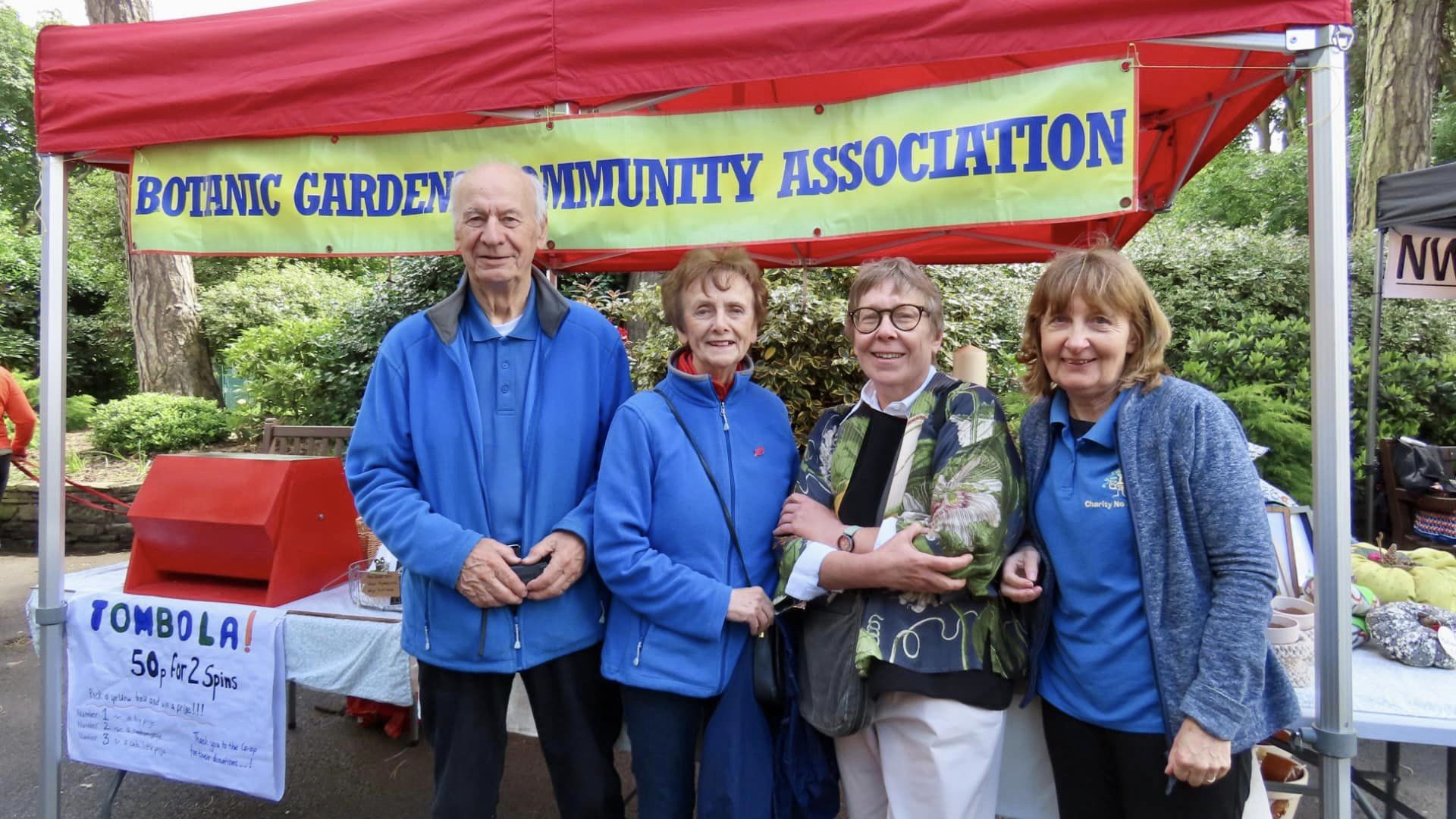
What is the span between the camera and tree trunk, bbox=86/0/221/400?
8.77 m

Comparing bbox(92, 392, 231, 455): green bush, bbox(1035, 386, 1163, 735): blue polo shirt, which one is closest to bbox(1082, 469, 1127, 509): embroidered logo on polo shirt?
bbox(1035, 386, 1163, 735): blue polo shirt

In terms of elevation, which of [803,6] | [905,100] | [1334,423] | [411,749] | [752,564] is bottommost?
[411,749]

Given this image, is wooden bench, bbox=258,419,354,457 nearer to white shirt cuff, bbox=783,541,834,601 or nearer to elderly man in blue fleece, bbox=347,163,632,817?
elderly man in blue fleece, bbox=347,163,632,817

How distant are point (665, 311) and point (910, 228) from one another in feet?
2.35

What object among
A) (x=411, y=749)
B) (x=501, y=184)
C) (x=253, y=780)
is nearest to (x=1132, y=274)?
(x=501, y=184)

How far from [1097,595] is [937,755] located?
1.48 ft

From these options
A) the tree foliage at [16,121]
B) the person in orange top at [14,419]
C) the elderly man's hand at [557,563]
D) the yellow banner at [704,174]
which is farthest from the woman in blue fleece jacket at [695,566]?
the tree foliage at [16,121]

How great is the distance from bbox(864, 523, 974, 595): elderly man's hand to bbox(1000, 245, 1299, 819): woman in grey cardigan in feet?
0.48

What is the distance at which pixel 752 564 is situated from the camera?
5.91ft

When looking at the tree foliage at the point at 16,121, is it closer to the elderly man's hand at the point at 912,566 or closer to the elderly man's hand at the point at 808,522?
the elderly man's hand at the point at 808,522

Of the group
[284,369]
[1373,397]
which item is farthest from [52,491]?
[1373,397]

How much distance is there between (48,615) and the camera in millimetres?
2523

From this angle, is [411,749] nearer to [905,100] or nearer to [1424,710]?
[905,100]

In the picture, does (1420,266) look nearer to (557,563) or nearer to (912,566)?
(912,566)
